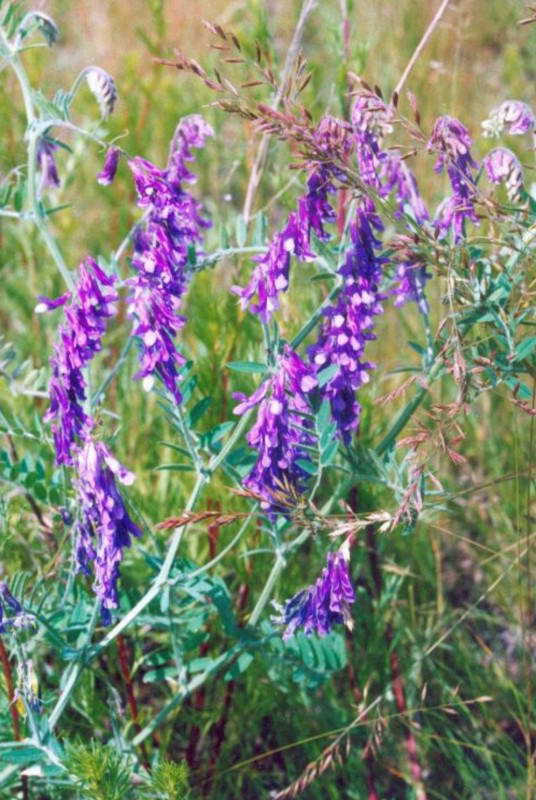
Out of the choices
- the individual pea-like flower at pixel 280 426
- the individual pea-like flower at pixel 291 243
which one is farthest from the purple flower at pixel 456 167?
the individual pea-like flower at pixel 280 426

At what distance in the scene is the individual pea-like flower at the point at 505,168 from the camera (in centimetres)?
137

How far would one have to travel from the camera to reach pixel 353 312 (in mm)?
1370

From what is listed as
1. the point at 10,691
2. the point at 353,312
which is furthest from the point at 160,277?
the point at 10,691

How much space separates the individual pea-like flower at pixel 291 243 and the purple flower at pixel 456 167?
Answer: 0.14 metres

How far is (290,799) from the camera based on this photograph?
183cm

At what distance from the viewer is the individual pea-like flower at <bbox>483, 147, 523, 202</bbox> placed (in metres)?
1.37

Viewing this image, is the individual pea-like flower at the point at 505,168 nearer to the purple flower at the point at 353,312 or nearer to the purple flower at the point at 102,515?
the purple flower at the point at 353,312

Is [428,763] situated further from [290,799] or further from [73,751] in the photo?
[73,751]

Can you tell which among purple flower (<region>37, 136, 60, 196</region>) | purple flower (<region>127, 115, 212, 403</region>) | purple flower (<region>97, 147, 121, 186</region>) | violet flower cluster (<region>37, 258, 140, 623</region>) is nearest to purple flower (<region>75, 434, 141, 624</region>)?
violet flower cluster (<region>37, 258, 140, 623</region>)

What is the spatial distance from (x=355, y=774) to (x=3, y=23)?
1323 mm

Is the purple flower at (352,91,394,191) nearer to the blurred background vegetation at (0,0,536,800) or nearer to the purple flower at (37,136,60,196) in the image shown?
the blurred background vegetation at (0,0,536,800)

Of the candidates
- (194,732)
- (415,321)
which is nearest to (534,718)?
(194,732)

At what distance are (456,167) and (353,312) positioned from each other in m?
0.22

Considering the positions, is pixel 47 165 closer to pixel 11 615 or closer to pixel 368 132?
pixel 368 132
